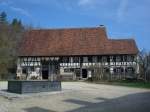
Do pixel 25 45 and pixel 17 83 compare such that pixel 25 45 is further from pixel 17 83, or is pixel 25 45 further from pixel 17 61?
Answer: pixel 17 83

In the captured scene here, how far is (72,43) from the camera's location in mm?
54219

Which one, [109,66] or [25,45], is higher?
[25,45]

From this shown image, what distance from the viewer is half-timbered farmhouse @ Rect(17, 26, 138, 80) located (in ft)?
168

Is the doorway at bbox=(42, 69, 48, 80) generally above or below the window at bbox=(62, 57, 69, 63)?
below

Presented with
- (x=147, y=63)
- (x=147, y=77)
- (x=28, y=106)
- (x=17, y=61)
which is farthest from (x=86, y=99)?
(x=17, y=61)

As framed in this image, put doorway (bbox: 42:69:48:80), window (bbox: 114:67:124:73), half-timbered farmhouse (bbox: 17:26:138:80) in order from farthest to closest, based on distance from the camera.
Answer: doorway (bbox: 42:69:48:80) < half-timbered farmhouse (bbox: 17:26:138:80) < window (bbox: 114:67:124:73)

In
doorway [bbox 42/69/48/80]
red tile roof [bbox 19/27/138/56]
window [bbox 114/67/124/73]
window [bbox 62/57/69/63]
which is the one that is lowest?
doorway [bbox 42/69/48/80]

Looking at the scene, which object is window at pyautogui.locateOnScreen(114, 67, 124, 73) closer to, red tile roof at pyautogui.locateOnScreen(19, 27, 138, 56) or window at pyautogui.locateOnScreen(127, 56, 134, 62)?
window at pyautogui.locateOnScreen(127, 56, 134, 62)

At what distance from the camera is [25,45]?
55.2 metres

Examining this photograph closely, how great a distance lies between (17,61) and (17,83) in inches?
1185

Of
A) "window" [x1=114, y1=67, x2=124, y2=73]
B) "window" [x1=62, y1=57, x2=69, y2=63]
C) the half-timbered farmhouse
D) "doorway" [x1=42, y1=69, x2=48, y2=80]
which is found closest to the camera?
"window" [x1=114, y1=67, x2=124, y2=73]

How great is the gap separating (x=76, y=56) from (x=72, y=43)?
2.84 m

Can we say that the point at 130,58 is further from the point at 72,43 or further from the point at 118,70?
the point at 72,43

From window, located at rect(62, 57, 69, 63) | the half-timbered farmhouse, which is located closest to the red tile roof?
the half-timbered farmhouse
